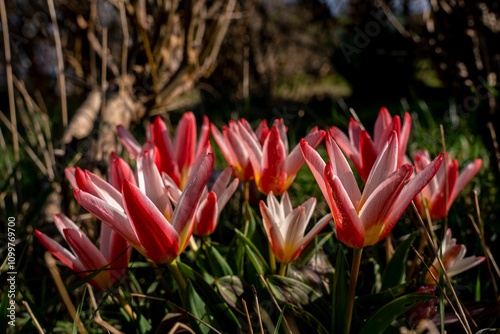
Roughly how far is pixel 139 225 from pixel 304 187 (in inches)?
55.9

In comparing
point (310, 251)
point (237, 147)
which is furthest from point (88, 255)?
point (310, 251)

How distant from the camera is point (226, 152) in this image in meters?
1.20

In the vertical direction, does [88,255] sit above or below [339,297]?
above

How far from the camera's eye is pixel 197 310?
3.12 feet

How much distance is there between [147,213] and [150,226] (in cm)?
3

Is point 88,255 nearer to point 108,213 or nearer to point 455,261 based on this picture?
point 108,213

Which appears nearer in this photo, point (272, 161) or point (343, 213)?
point (343, 213)

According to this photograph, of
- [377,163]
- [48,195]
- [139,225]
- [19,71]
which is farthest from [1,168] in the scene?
[377,163]

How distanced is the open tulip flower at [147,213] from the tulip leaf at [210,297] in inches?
4.4

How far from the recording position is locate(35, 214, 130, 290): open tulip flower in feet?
3.07

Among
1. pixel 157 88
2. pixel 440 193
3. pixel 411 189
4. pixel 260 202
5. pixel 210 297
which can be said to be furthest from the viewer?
pixel 157 88

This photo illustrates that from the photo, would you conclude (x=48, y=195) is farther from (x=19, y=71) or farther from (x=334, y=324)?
(x=19, y=71)

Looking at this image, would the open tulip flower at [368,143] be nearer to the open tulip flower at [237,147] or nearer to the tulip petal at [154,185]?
the open tulip flower at [237,147]

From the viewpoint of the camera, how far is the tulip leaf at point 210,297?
0.99m
